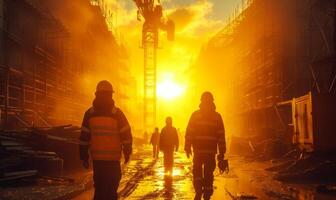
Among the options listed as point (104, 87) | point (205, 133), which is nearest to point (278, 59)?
point (205, 133)

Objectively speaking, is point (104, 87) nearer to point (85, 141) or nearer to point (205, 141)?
point (85, 141)

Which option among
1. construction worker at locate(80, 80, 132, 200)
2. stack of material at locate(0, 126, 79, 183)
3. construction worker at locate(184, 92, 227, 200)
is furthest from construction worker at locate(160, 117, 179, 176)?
construction worker at locate(80, 80, 132, 200)

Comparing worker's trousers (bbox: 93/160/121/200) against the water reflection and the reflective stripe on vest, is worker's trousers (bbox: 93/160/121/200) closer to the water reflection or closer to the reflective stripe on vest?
the reflective stripe on vest

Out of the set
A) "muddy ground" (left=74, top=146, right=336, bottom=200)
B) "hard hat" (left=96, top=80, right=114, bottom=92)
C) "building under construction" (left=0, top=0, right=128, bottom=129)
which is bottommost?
"muddy ground" (left=74, top=146, right=336, bottom=200)

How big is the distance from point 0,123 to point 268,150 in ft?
45.3

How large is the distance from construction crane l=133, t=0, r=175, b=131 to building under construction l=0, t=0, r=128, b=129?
34.2 feet

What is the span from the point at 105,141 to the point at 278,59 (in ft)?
103

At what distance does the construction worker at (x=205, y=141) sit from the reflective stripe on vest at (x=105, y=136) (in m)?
2.35

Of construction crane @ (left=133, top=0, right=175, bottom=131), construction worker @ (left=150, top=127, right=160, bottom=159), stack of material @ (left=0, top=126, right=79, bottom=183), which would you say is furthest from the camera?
construction crane @ (left=133, top=0, right=175, bottom=131)

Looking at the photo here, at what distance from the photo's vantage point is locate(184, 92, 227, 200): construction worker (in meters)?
8.00

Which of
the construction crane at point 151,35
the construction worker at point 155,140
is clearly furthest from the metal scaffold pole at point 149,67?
the construction worker at point 155,140

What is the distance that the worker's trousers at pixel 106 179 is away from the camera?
5.86 meters

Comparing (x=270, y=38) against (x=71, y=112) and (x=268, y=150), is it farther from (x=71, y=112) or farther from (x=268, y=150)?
(x=71, y=112)

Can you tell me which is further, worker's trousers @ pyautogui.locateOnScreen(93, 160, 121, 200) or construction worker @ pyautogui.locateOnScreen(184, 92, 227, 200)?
construction worker @ pyautogui.locateOnScreen(184, 92, 227, 200)
